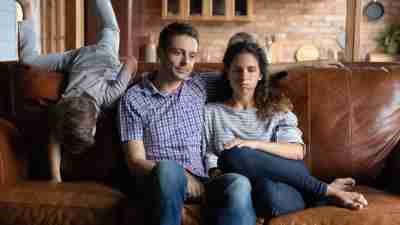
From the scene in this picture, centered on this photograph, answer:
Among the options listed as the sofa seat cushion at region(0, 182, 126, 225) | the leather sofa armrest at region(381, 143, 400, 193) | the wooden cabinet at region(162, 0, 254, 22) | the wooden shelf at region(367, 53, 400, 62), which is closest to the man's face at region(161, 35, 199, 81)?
the sofa seat cushion at region(0, 182, 126, 225)

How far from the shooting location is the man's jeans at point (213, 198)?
168cm

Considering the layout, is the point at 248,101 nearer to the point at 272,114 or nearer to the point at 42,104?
the point at 272,114

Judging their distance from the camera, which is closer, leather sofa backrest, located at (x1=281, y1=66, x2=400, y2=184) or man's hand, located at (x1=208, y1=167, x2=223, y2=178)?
man's hand, located at (x1=208, y1=167, x2=223, y2=178)

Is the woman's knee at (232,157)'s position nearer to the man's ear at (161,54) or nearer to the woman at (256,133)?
the woman at (256,133)

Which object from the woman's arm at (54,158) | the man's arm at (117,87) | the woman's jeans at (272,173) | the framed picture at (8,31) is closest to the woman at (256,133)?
the woman's jeans at (272,173)

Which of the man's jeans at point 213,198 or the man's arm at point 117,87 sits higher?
the man's arm at point 117,87

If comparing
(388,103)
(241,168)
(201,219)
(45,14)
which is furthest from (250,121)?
(45,14)

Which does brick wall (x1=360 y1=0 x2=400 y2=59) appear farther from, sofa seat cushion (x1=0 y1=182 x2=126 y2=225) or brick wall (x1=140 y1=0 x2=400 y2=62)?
sofa seat cushion (x1=0 y1=182 x2=126 y2=225)

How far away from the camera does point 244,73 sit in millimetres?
2035

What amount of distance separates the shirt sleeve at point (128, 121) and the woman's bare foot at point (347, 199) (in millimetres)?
711

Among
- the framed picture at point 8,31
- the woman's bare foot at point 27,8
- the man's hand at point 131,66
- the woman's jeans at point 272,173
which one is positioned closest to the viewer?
the woman's jeans at point 272,173

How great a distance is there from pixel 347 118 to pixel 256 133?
433mm

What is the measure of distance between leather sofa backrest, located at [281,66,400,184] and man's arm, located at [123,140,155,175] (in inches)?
26.2

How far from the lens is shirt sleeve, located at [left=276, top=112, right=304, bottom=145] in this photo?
2.04 metres
